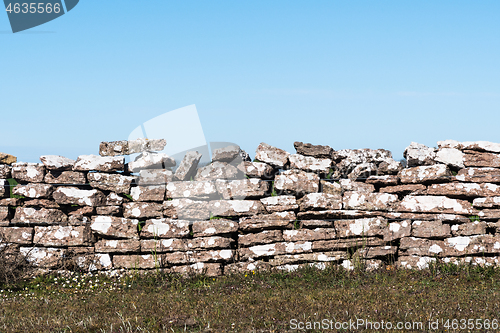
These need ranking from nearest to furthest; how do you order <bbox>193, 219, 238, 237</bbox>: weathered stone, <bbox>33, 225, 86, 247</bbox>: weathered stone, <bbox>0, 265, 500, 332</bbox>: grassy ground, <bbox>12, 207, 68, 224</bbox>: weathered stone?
<bbox>0, 265, 500, 332</bbox>: grassy ground < <bbox>193, 219, 238, 237</bbox>: weathered stone < <bbox>33, 225, 86, 247</bbox>: weathered stone < <bbox>12, 207, 68, 224</bbox>: weathered stone

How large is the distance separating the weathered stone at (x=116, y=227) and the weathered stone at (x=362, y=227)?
4270 mm

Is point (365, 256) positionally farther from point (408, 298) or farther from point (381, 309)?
point (381, 309)

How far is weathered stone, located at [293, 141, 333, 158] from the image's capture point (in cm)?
955

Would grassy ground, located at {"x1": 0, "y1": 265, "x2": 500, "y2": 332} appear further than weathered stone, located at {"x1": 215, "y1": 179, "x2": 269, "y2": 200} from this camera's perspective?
No

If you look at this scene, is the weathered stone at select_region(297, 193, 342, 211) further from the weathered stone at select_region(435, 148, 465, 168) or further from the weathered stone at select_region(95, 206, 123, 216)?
the weathered stone at select_region(95, 206, 123, 216)

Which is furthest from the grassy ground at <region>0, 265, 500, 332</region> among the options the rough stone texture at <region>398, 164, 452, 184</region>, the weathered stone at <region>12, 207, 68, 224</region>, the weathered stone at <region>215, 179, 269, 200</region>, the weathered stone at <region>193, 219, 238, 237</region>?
the rough stone texture at <region>398, 164, 452, 184</region>

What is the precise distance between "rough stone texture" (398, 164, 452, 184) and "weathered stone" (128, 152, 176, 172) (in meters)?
5.06

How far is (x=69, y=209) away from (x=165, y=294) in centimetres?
333

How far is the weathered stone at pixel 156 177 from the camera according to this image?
9531 millimetres

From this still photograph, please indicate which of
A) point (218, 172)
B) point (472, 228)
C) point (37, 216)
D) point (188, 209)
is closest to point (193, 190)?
point (188, 209)

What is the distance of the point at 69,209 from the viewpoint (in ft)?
31.6

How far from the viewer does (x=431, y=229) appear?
896cm

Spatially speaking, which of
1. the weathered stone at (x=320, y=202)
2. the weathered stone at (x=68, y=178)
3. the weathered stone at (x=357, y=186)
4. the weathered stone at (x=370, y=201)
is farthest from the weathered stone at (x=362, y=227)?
the weathered stone at (x=68, y=178)

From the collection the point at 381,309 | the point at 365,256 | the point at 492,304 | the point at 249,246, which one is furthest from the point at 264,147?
A: the point at 492,304
